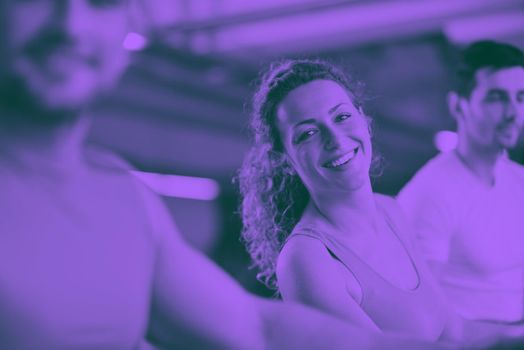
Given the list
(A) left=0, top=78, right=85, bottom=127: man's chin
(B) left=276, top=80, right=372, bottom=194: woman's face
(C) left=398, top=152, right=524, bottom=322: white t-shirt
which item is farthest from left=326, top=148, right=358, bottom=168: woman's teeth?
(A) left=0, top=78, right=85, bottom=127: man's chin

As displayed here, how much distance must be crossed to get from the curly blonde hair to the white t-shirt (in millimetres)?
188

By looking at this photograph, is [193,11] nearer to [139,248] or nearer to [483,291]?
[483,291]

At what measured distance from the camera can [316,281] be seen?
73 cm

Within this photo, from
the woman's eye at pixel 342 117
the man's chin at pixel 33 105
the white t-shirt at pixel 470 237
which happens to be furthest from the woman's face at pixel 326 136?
the man's chin at pixel 33 105

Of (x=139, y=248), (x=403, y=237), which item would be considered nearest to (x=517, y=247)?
(x=403, y=237)

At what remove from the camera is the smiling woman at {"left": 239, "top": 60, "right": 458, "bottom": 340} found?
75 centimetres

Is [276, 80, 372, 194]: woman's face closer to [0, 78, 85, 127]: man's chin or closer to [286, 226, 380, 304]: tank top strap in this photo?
[286, 226, 380, 304]: tank top strap

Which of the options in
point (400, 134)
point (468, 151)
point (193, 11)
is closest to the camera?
point (468, 151)

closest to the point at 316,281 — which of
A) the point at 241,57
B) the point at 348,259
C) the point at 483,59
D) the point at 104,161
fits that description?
the point at 348,259

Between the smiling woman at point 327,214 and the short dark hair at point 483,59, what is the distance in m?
0.19

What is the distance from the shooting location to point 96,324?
1.53 ft

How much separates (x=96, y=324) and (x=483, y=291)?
66cm

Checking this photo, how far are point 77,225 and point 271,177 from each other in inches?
16.7

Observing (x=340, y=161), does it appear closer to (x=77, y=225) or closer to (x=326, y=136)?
(x=326, y=136)
